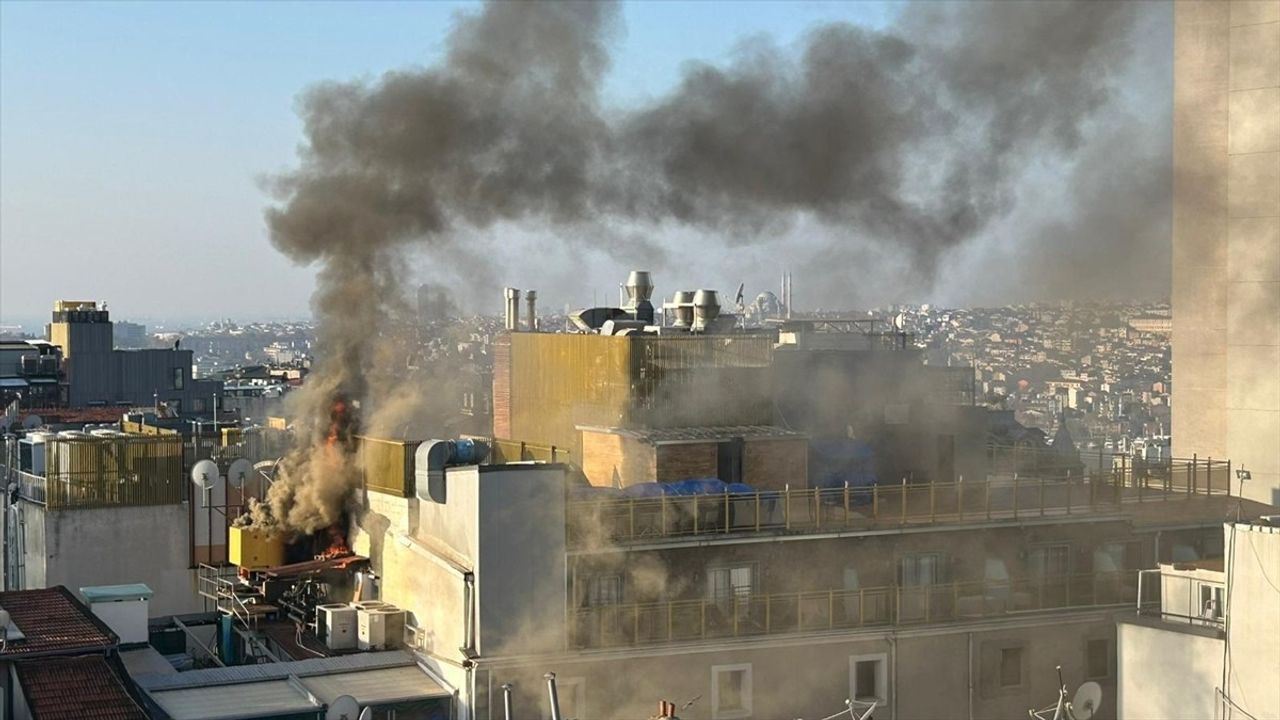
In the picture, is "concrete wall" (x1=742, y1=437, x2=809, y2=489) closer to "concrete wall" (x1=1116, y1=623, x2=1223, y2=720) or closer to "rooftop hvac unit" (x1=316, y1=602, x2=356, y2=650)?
"concrete wall" (x1=1116, y1=623, x2=1223, y2=720)

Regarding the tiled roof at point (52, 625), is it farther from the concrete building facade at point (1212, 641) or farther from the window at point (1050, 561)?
the window at point (1050, 561)

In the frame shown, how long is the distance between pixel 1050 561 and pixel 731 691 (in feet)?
20.4

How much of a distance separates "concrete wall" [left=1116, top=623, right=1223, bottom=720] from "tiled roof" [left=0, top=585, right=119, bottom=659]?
556 inches

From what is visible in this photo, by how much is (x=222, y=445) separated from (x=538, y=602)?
11.4 m

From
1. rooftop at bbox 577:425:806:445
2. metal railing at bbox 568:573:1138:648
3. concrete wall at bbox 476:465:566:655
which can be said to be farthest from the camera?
rooftop at bbox 577:425:806:445

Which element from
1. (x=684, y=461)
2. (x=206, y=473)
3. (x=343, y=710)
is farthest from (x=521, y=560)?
(x=206, y=473)

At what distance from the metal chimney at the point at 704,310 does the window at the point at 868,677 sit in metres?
9.14

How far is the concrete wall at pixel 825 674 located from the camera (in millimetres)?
Result: 27281

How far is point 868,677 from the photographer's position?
2919cm

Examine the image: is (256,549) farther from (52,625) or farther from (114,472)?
(52,625)

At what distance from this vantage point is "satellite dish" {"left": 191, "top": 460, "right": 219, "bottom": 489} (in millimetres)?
32344

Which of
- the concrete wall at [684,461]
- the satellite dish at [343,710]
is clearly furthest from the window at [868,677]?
the satellite dish at [343,710]

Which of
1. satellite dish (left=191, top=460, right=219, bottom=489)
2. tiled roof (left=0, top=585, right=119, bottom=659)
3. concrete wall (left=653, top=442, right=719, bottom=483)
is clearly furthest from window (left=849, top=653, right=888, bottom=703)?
satellite dish (left=191, top=460, right=219, bottom=489)

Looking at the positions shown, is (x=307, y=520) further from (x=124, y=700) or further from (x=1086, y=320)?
(x=1086, y=320)
